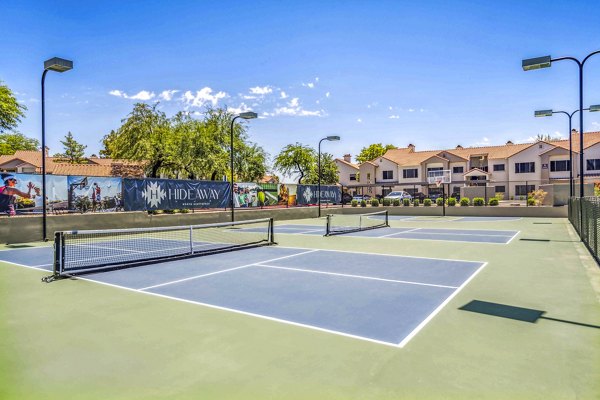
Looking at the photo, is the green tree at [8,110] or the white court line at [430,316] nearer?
the white court line at [430,316]

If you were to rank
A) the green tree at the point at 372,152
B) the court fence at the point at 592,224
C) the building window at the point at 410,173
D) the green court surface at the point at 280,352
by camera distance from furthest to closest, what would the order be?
the green tree at the point at 372,152
the building window at the point at 410,173
the court fence at the point at 592,224
the green court surface at the point at 280,352

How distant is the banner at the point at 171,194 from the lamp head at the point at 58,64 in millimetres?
7493

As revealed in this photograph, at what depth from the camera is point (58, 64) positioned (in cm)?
1301

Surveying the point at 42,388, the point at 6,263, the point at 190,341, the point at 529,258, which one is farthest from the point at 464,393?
the point at 6,263

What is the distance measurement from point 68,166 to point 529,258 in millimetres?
54689

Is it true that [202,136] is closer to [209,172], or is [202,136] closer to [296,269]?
[209,172]

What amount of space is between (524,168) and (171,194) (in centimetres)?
5228

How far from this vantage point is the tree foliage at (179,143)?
36469 mm

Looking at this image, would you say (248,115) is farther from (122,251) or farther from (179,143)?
(179,143)

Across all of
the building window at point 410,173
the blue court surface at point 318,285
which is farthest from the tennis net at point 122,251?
the building window at point 410,173

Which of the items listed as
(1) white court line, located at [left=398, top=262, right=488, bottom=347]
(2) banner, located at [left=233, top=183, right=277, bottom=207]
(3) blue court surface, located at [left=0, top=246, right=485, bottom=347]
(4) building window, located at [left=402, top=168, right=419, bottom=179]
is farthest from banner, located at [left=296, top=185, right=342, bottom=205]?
(4) building window, located at [left=402, top=168, right=419, bottom=179]

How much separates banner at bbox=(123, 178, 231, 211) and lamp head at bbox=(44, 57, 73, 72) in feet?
24.6

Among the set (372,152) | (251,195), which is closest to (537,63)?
(251,195)

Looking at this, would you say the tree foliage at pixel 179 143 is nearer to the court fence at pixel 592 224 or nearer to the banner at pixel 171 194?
the banner at pixel 171 194
